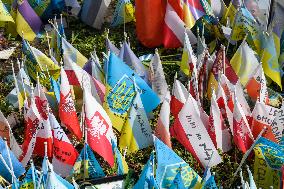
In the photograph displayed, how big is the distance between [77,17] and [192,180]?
8209mm

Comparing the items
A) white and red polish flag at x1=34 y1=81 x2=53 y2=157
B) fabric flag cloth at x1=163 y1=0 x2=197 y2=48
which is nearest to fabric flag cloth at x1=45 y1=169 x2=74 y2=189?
white and red polish flag at x1=34 y1=81 x2=53 y2=157

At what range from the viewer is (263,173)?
29.2 feet

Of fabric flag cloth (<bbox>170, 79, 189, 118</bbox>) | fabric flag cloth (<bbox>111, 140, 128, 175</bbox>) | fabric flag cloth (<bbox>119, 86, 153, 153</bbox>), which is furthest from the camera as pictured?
fabric flag cloth (<bbox>170, 79, 189, 118</bbox>)

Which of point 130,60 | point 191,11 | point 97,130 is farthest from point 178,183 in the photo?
point 191,11

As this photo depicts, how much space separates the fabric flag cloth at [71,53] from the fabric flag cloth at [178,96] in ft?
8.93

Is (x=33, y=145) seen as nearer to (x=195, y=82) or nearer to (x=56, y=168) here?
(x=56, y=168)

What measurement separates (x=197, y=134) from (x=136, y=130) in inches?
44.1

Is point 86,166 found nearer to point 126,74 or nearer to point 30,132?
point 30,132

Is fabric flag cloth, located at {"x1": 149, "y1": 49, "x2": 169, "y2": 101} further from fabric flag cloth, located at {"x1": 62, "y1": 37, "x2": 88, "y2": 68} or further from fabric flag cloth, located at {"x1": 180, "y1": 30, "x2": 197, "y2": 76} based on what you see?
fabric flag cloth, located at {"x1": 62, "y1": 37, "x2": 88, "y2": 68}

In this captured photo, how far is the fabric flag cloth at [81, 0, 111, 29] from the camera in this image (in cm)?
1434

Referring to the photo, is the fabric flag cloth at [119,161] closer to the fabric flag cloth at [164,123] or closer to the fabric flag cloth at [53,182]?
the fabric flag cloth at [164,123]

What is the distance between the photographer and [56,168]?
9375 millimetres

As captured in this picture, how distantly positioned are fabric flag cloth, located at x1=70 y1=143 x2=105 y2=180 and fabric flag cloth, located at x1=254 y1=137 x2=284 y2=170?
2641 millimetres

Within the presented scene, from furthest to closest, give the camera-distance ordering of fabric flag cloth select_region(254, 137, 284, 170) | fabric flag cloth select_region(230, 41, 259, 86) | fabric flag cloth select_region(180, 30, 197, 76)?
fabric flag cloth select_region(230, 41, 259, 86) < fabric flag cloth select_region(180, 30, 197, 76) < fabric flag cloth select_region(254, 137, 284, 170)
